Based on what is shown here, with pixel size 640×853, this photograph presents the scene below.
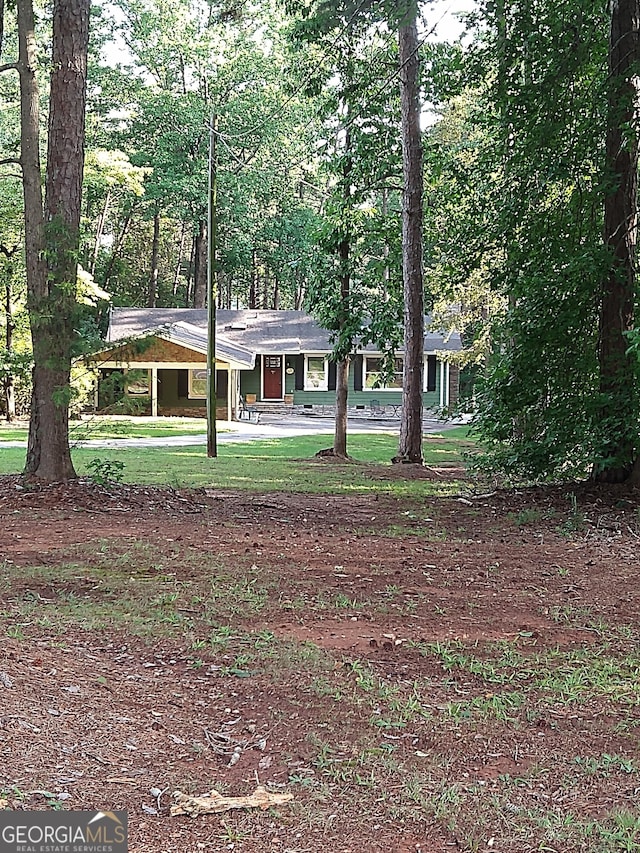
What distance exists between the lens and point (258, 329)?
40500 millimetres

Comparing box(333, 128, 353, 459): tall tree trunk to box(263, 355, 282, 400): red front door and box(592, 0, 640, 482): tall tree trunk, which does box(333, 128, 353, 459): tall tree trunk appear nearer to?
box(592, 0, 640, 482): tall tree trunk

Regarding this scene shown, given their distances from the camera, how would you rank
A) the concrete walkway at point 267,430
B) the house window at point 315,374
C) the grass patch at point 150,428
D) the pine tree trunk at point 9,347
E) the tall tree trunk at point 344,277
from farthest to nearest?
the house window at point 315,374
the pine tree trunk at point 9,347
the grass patch at point 150,428
the concrete walkway at point 267,430
the tall tree trunk at point 344,277

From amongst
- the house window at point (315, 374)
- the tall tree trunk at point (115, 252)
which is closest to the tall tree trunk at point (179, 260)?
the tall tree trunk at point (115, 252)

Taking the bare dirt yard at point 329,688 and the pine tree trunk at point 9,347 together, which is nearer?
the bare dirt yard at point 329,688

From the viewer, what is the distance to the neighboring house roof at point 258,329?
38.3 metres

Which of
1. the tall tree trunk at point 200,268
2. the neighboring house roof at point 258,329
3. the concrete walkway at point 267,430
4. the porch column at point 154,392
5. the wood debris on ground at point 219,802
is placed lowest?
the wood debris on ground at point 219,802

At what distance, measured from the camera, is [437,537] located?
905cm

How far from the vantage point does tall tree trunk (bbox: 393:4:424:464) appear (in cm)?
1667

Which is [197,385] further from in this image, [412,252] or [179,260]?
[412,252]

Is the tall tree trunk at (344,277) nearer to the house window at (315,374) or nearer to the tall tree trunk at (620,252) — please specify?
the tall tree trunk at (620,252)

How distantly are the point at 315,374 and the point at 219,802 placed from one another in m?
36.6

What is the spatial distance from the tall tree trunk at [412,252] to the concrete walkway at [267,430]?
4099mm

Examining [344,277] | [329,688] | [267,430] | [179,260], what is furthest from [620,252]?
[179,260]

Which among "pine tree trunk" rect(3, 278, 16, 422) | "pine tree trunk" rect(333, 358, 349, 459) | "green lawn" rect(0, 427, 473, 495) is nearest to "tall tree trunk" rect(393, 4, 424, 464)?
"green lawn" rect(0, 427, 473, 495)
